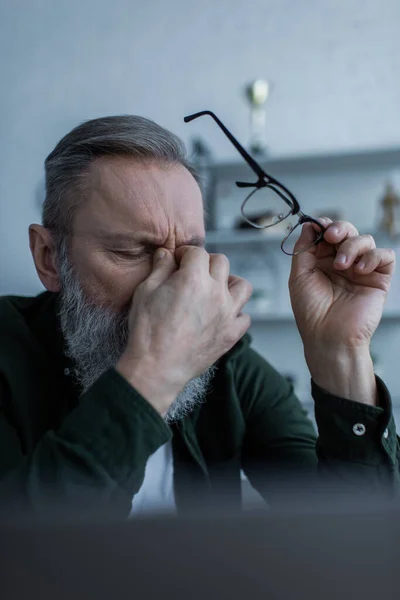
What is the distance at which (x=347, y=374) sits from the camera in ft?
3.21

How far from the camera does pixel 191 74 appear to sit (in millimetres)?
3076

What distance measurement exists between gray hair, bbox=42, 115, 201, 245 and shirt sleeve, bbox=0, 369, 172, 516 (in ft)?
1.79

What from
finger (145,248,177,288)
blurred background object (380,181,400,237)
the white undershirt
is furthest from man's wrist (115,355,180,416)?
blurred background object (380,181,400,237)

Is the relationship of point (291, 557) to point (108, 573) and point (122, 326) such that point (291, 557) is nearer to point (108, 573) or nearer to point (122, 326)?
point (108, 573)

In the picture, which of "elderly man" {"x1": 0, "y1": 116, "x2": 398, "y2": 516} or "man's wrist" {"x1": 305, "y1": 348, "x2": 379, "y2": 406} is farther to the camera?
"man's wrist" {"x1": 305, "y1": 348, "x2": 379, "y2": 406}

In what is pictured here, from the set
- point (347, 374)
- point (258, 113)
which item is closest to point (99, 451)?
point (347, 374)

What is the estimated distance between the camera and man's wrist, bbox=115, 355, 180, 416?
0.74 meters

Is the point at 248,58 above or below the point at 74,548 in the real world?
above

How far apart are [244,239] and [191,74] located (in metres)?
1.05

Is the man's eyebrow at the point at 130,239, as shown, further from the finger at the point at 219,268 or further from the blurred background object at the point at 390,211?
the blurred background object at the point at 390,211

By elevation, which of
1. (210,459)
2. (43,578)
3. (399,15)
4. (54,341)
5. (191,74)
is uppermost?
(399,15)

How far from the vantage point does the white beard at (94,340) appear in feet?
3.43

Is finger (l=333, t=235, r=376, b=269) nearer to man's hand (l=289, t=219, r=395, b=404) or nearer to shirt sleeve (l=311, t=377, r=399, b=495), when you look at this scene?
man's hand (l=289, t=219, r=395, b=404)

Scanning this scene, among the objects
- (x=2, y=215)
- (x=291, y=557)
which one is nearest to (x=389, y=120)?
(x=2, y=215)
